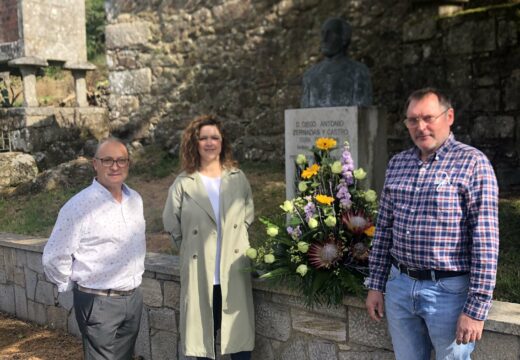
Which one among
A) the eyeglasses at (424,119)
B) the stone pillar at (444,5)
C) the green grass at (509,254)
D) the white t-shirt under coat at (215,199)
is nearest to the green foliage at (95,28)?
the stone pillar at (444,5)

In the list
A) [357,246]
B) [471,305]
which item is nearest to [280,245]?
[357,246]

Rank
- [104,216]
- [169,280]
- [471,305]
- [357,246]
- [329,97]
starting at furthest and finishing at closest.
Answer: [329,97], [169,280], [357,246], [104,216], [471,305]

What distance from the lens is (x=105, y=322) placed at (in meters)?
2.67

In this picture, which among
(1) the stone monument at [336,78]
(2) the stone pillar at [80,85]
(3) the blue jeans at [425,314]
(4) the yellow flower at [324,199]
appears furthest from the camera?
(2) the stone pillar at [80,85]

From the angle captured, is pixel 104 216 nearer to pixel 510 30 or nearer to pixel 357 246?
pixel 357 246

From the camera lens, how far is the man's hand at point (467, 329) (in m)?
1.99

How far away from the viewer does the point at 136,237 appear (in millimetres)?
2814

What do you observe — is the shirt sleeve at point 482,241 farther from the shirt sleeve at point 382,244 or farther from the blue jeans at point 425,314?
the shirt sleeve at point 382,244

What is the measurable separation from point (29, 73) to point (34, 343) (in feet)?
23.6

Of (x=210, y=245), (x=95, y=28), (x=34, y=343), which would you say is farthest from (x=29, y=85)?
(x=95, y=28)

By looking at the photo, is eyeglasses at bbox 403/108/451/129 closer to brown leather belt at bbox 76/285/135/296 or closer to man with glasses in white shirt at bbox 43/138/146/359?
man with glasses in white shirt at bbox 43/138/146/359

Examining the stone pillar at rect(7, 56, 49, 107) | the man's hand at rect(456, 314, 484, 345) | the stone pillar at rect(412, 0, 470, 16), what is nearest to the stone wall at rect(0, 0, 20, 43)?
the stone pillar at rect(7, 56, 49, 107)

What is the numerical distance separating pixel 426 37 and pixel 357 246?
541 cm

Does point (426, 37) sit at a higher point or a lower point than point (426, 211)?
higher
